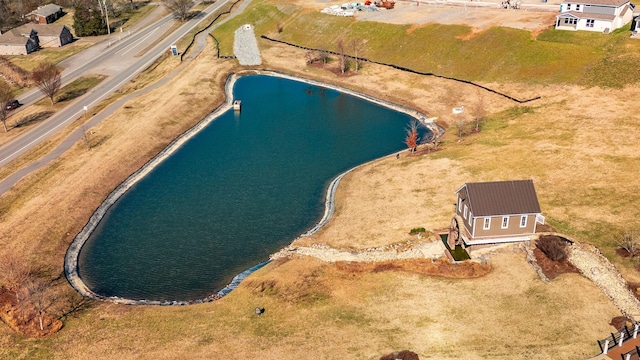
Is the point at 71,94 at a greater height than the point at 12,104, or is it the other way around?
the point at 12,104

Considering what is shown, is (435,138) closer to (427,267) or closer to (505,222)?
(505,222)

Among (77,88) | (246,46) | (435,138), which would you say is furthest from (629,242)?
(77,88)

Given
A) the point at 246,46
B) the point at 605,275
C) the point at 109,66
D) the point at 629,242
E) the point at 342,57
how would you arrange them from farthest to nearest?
the point at 246,46
the point at 109,66
the point at 342,57
the point at 629,242
the point at 605,275

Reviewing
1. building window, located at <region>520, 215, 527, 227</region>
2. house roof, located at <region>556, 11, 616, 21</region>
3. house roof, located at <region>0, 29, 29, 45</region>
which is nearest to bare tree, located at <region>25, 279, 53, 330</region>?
building window, located at <region>520, 215, 527, 227</region>

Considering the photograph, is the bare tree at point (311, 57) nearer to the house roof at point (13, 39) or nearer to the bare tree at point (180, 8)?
the bare tree at point (180, 8)

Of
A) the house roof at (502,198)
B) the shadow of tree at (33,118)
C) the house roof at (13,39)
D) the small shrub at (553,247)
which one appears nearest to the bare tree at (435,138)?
the house roof at (502,198)

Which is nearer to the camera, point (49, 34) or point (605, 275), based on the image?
point (605, 275)

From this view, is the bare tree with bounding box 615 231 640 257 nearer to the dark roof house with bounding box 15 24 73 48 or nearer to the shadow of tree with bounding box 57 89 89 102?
the shadow of tree with bounding box 57 89 89 102
